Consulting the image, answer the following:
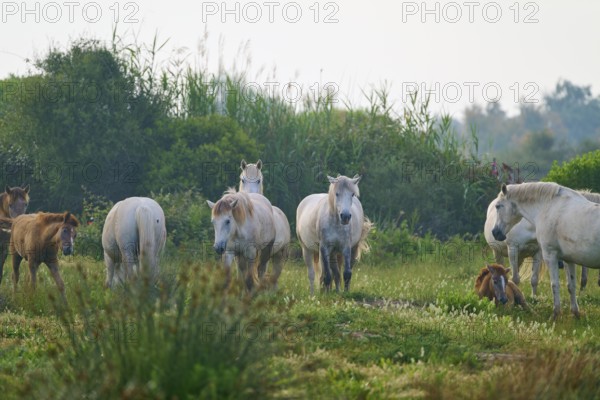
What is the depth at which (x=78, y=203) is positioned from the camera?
72.0 feet

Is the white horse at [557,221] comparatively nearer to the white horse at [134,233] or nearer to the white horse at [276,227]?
the white horse at [276,227]

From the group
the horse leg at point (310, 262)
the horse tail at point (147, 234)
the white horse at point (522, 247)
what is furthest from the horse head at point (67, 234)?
the white horse at point (522, 247)

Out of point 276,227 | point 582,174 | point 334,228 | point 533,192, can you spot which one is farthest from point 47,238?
point 582,174

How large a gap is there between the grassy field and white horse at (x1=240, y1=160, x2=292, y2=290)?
1325mm

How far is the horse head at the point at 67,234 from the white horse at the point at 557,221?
238 inches

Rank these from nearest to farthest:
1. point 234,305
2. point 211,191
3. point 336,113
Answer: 1. point 234,305
2. point 211,191
3. point 336,113

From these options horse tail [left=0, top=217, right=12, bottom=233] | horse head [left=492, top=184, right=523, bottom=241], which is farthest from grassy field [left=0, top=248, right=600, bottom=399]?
horse tail [left=0, top=217, right=12, bottom=233]

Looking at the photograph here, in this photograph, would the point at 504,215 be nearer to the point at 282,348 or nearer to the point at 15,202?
the point at 282,348

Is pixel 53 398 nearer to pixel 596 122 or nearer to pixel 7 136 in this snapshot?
pixel 7 136

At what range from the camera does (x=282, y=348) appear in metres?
6.61

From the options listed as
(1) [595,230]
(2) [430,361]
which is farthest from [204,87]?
(2) [430,361]

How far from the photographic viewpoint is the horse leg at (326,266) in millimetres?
13451

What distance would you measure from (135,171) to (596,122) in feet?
368

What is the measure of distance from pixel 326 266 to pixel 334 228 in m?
0.61
